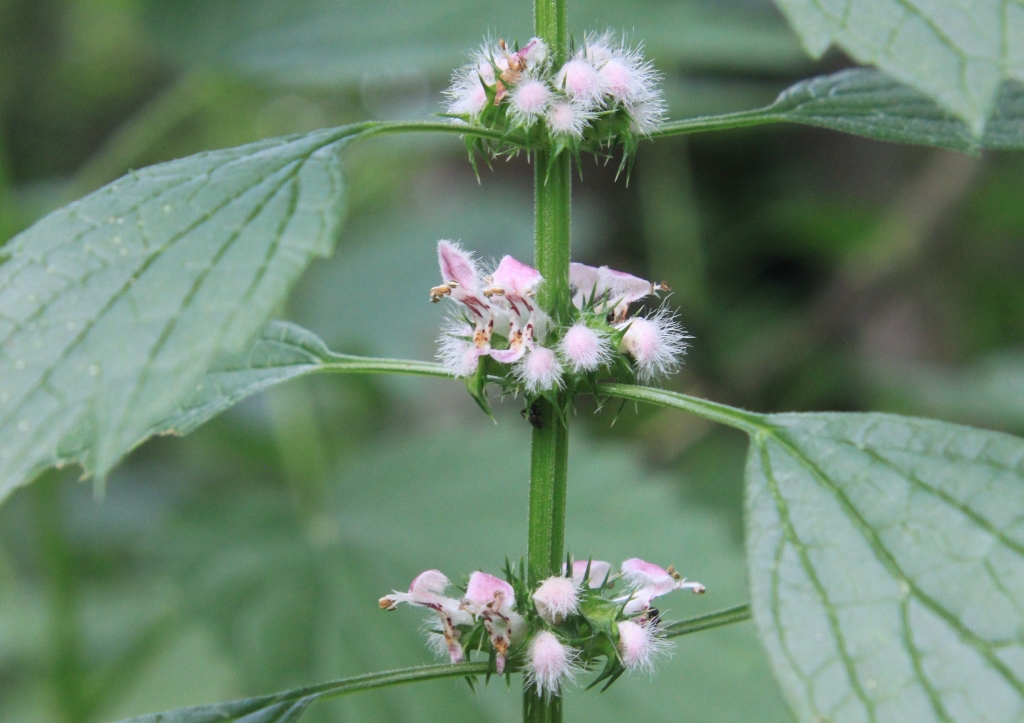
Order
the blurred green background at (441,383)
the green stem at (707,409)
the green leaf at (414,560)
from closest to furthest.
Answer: the green stem at (707,409), the green leaf at (414,560), the blurred green background at (441,383)

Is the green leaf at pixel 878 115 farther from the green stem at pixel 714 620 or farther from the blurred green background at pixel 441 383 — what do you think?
the blurred green background at pixel 441 383

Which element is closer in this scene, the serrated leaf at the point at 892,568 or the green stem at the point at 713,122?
the serrated leaf at the point at 892,568

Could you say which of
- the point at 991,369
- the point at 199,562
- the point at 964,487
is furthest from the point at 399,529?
the point at 991,369

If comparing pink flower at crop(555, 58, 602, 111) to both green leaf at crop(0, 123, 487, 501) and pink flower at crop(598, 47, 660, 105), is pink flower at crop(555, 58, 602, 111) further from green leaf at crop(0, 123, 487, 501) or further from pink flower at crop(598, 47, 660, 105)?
green leaf at crop(0, 123, 487, 501)

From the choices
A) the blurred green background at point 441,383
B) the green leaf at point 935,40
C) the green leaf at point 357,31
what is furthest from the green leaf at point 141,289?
the green leaf at point 357,31

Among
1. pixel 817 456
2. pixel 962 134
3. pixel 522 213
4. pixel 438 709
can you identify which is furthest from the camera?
pixel 522 213

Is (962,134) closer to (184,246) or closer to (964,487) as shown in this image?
(964,487)

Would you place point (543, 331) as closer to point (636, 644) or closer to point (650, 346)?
point (650, 346)
